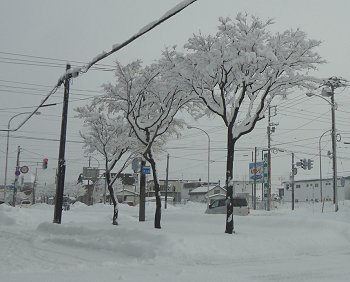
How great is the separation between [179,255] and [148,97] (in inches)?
363

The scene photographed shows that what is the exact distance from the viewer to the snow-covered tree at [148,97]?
17969mm

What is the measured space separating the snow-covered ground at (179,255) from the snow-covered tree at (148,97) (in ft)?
12.4

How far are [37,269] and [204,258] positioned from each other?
4.62m

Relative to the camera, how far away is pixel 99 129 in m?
22.6

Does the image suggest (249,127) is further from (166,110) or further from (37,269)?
(37,269)

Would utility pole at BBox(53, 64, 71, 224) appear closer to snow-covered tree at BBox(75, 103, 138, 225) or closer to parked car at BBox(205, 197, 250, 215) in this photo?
snow-covered tree at BBox(75, 103, 138, 225)

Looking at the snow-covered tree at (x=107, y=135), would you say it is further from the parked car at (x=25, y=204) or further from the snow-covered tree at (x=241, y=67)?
the parked car at (x=25, y=204)

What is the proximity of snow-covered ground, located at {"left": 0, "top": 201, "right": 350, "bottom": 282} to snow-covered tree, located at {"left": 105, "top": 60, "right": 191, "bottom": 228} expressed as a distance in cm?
378

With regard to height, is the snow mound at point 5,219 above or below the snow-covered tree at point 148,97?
below

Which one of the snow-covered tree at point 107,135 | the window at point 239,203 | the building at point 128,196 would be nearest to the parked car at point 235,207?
the window at point 239,203

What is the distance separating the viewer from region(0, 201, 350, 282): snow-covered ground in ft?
31.3

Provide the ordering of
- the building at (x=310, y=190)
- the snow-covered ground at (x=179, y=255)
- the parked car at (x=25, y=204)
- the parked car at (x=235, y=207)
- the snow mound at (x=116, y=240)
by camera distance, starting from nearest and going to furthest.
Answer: the snow-covered ground at (x=179, y=255), the snow mound at (x=116, y=240), the parked car at (x=235, y=207), the parked car at (x=25, y=204), the building at (x=310, y=190)

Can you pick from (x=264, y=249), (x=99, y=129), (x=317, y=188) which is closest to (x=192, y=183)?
(x=317, y=188)

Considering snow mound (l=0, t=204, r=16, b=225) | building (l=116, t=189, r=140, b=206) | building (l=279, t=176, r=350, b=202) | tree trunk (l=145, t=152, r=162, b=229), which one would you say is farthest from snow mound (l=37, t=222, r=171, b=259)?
building (l=116, t=189, r=140, b=206)
